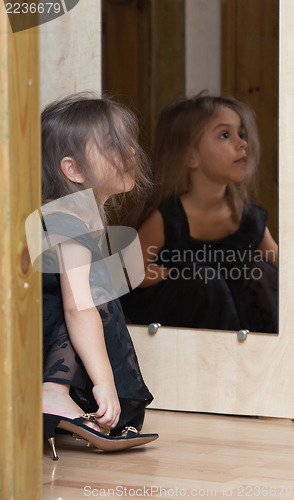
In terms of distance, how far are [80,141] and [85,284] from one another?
28 centimetres

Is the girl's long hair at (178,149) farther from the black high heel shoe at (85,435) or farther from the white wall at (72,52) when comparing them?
the black high heel shoe at (85,435)

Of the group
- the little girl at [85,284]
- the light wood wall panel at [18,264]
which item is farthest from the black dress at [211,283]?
the light wood wall panel at [18,264]

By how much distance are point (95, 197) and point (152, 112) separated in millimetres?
255

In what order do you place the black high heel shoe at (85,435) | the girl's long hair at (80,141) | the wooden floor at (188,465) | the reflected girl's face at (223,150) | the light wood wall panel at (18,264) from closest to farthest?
the light wood wall panel at (18,264)
the wooden floor at (188,465)
the black high heel shoe at (85,435)
the girl's long hair at (80,141)
the reflected girl's face at (223,150)

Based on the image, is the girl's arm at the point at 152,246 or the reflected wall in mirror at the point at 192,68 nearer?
the reflected wall in mirror at the point at 192,68

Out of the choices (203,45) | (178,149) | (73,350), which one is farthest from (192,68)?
(73,350)

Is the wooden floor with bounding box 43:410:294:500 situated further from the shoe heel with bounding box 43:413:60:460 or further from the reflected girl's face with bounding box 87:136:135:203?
the reflected girl's face with bounding box 87:136:135:203

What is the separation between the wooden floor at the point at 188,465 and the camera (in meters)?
1.07

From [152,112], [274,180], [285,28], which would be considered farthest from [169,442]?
[285,28]

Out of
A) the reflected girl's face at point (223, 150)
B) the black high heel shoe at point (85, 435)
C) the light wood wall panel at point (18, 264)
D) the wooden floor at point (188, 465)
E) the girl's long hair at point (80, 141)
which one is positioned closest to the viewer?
the light wood wall panel at point (18, 264)

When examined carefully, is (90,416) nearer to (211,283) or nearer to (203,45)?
(211,283)

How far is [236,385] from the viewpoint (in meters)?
1.58

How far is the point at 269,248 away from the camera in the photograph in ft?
5.08

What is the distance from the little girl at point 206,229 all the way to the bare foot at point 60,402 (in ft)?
1.17
